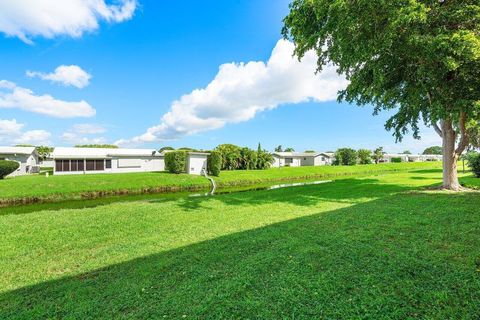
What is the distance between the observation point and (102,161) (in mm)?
33250

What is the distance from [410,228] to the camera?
5902 millimetres

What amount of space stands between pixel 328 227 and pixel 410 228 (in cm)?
184

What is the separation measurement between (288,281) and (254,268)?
2.27 feet

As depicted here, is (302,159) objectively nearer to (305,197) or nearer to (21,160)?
(305,197)

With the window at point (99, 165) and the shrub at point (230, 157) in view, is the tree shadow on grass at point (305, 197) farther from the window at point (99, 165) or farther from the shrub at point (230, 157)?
the window at point (99, 165)

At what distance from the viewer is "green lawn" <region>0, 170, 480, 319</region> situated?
10.1ft

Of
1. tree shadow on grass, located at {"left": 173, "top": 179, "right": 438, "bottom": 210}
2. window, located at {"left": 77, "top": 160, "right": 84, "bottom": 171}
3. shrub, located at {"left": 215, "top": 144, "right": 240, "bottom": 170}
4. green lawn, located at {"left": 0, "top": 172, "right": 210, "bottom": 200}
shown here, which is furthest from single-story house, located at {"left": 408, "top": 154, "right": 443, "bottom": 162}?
window, located at {"left": 77, "top": 160, "right": 84, "bottom": 171}

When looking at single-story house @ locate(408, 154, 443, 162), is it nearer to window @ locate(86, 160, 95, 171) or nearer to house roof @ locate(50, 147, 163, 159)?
house roof @ locate(50, 147, 163, 159)

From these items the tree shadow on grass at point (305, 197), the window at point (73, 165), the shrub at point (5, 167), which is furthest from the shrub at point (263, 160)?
the shrub at point (5, 167)

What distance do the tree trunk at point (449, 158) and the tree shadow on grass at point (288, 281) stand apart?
24.6 feet

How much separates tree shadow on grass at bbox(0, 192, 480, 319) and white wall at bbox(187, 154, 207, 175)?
25.2 meters

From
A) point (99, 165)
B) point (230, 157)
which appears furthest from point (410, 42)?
point (99, 165)

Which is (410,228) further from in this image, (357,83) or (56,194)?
(56,194)

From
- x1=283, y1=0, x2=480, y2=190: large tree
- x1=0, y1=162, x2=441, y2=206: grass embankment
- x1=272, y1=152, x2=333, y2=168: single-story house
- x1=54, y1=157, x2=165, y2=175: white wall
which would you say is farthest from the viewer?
x1=272, y1=152, x2=333, y2=168: single-story house
